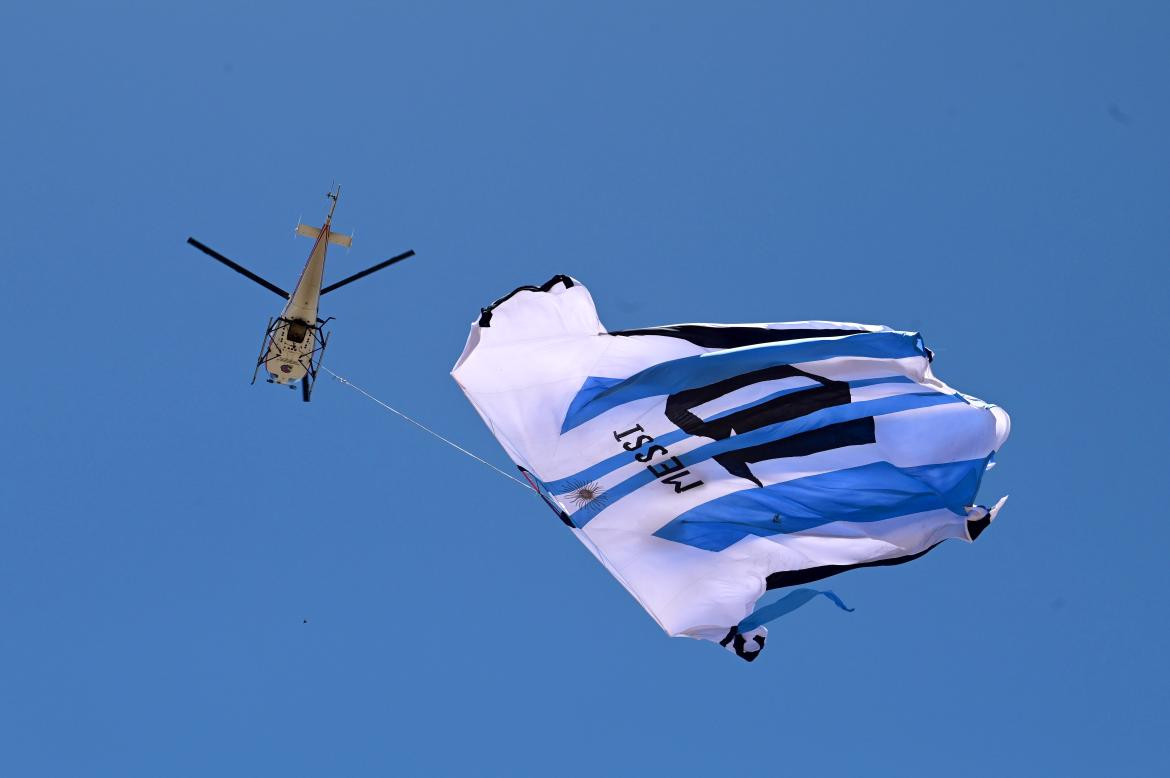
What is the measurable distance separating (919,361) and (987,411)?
175cm

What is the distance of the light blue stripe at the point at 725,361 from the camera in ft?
85.7

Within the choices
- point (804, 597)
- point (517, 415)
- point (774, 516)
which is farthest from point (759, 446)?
point (517, 415)

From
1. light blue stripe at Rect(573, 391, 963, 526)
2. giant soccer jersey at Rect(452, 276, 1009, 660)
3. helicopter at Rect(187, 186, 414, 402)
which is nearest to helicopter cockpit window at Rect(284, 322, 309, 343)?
helicopter at Rect(187, 186, 414, 402)

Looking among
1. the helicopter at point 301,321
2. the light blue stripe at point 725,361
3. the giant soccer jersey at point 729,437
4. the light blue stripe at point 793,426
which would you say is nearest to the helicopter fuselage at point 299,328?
the helicopter at point 301,321

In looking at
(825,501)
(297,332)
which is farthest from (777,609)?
(297,332)

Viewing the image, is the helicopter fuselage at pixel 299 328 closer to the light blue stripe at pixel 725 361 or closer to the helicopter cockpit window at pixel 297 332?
the helicopter cockpit window at pixel 297 332

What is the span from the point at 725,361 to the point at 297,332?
54.1 ft

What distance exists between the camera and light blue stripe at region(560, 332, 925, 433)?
26125 mm

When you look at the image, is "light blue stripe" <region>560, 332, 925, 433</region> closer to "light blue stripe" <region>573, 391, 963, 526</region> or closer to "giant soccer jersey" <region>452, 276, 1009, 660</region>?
"giant soccer jersey" <region>452, 276, 1009, 660</region>

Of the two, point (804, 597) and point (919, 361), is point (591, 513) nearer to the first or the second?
point (804, 597)

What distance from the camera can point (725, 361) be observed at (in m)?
26.3

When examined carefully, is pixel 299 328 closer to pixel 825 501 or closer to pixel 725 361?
pixel 725 361

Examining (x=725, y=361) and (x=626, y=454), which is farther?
(x=626, y=454)

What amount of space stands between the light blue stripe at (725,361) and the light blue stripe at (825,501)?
8.05ft
